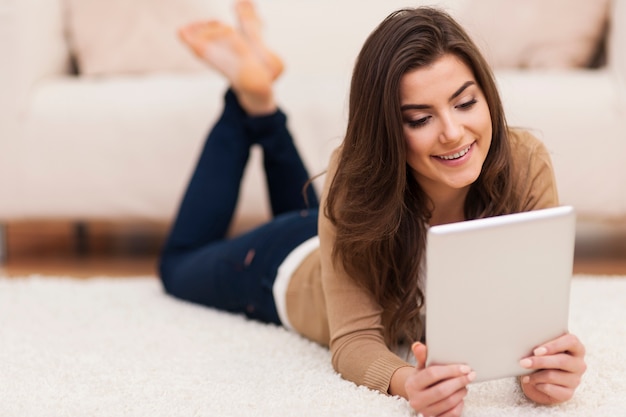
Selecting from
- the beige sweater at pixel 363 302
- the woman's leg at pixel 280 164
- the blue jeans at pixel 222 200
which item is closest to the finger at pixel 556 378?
the beige sweater at pixel 363 302

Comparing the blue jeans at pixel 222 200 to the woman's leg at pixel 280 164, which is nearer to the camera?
the blue jeans at pixel 222 200

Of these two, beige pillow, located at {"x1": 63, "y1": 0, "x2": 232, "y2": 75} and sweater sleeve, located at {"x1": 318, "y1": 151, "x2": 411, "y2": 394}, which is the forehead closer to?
sweater sleeve, located at {"x1": 318, "y1": 151, "x2": 411, "y2": 394}

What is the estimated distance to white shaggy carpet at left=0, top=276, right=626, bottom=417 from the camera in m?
1.26

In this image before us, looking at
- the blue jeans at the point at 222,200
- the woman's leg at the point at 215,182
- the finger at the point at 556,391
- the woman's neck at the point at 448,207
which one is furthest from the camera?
the woman's leg at the point at 215,182

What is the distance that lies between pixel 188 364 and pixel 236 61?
2.69ft

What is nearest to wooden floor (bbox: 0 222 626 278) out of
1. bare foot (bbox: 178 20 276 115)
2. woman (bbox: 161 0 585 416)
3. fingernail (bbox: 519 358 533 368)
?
bare foot (bbox: 178 20 276 115)

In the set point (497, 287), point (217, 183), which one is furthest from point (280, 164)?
point (497, 287)

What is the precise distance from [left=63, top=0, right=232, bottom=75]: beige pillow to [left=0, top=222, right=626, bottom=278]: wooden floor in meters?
0.57

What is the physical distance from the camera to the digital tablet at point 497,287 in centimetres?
107

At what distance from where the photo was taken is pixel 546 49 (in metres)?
2.56

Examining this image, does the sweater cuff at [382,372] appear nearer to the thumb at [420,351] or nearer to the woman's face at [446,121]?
the thumb at [420,351]

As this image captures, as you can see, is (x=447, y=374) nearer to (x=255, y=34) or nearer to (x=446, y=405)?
(x=446, y=405)

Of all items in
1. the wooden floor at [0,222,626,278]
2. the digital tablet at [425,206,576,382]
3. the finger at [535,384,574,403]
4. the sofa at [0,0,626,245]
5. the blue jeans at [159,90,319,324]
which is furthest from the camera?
the wooden floor at [0,222,626,278]

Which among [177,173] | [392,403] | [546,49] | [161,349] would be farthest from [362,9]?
[392,403]
